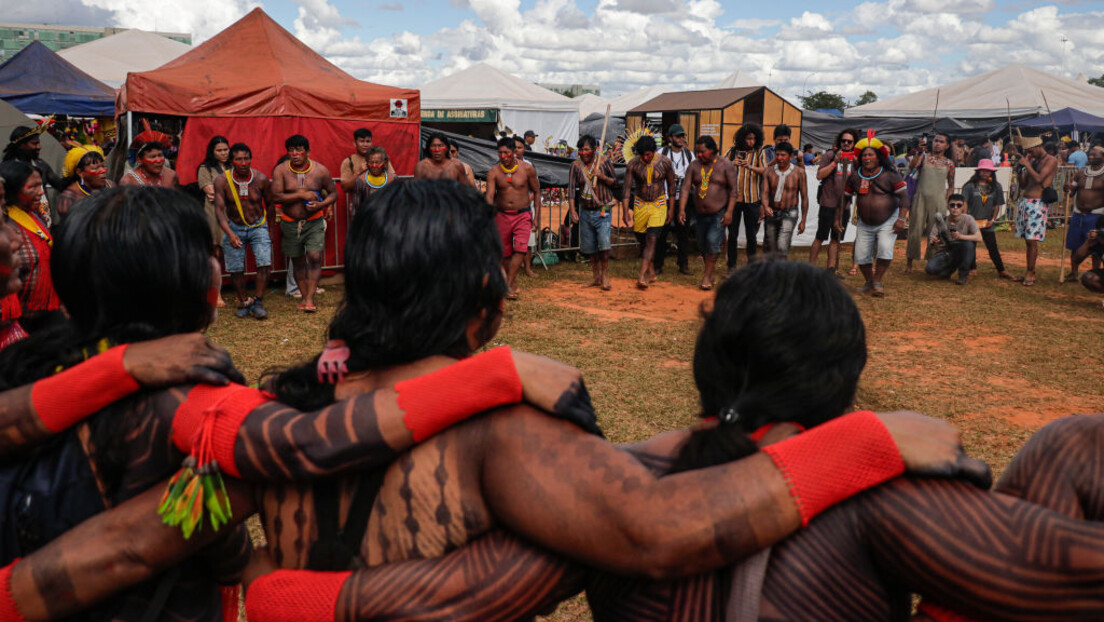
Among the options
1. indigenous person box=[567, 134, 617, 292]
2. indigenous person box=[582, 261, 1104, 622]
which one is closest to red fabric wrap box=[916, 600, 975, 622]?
indigenous person box=[582, 261, 1104, 622]

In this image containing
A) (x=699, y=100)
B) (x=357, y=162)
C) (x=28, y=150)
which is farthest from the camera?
(x=699, y=100)

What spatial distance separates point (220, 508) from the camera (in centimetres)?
135

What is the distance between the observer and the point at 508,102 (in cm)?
2375

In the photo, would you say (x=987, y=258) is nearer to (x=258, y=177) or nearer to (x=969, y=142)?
(x=258, y=177)

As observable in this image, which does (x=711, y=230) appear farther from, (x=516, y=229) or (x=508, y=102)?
(x=508, y=102)

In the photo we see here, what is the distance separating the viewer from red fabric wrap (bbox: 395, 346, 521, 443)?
3.87ft

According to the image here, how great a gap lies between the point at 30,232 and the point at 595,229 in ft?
22.7

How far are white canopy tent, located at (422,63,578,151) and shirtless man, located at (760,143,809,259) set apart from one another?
1373 centimetres

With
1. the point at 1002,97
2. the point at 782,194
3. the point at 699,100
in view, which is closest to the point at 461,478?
the point at 782,194

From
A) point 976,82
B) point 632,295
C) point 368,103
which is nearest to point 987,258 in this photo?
point 632,295

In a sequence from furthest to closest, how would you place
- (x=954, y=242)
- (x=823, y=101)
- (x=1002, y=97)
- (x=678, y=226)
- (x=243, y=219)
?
1. (x=823, y=101)
2. (x=1002, y=97)
3. (x=678, y=226)
4. (x=954, y=242)
5. (x=243, y=219)

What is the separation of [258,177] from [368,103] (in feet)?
7.60

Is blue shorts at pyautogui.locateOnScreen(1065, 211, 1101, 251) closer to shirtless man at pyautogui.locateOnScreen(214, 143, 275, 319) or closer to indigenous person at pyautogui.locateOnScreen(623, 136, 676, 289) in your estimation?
indigenous person at pyautogui.locateOnScreen(623, 136, 676, 289)

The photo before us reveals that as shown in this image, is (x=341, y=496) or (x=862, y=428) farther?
(x=341, y=496)
